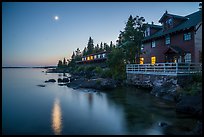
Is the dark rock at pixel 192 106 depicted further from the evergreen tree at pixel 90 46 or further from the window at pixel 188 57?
the evergreen tree at pixel 90 46

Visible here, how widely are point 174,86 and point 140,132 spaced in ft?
31.8

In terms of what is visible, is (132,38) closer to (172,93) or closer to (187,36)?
(187,36)

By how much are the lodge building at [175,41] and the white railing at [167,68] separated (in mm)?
1678

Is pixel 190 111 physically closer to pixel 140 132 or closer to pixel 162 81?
pixel 140 132

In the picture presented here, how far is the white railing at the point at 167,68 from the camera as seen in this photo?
18077mm

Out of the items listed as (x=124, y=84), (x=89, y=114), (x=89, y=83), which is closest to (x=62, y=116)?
(x=89, y=114)

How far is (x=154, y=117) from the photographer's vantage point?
37.3ft

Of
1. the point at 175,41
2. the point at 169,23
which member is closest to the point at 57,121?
the point at 175,41

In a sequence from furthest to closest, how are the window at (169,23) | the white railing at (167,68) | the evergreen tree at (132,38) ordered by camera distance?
the evergreen tree at (132,38) < the window at (169,23) < the white railing at (167,68)

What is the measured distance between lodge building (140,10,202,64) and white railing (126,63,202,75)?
1.68 m

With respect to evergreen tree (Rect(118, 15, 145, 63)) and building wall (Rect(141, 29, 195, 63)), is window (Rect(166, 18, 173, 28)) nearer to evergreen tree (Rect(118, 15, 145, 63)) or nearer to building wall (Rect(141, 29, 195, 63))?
building wall (Rect(141, 29, 195, 63))

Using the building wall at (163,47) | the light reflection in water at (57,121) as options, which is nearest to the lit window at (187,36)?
Result: the building wall at (163,47)

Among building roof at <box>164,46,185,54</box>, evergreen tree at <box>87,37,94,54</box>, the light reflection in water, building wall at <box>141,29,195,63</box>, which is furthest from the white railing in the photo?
evergreen tree at <box>87,37,94,54</box>

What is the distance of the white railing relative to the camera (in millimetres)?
18077
